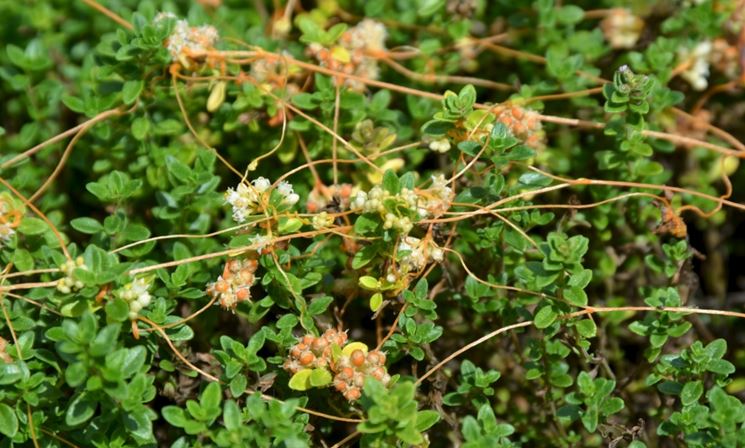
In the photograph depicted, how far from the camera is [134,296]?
61.0 inches

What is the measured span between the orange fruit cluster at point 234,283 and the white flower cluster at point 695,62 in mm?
1175

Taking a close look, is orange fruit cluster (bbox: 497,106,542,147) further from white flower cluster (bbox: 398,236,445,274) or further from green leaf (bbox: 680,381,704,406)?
green leaf (bbox: 680,381,704,406)

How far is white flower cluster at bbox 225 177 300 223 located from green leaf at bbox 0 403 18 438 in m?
0.49

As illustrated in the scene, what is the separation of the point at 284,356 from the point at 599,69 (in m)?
1.13

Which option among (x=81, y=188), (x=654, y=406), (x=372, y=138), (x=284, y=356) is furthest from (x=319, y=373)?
(x=81, y=188)

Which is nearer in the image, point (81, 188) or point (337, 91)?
point (337, 91)

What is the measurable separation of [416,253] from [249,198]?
1.03 ft

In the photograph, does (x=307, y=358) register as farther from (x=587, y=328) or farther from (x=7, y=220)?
(x=7, y=220)

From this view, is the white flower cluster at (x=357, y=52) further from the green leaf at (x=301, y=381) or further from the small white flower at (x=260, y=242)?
the green leaf at (x=301, y=381)

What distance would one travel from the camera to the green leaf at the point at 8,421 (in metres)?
1.48

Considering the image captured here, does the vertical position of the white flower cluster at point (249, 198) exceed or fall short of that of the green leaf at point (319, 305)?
it exceeds it

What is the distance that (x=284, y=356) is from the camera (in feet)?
5.38

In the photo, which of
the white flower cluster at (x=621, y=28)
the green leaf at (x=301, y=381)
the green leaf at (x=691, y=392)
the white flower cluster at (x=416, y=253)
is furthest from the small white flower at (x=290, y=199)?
the white flower cluster at (x=621, y=28)

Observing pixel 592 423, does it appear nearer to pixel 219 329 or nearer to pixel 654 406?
pixel 654 406
